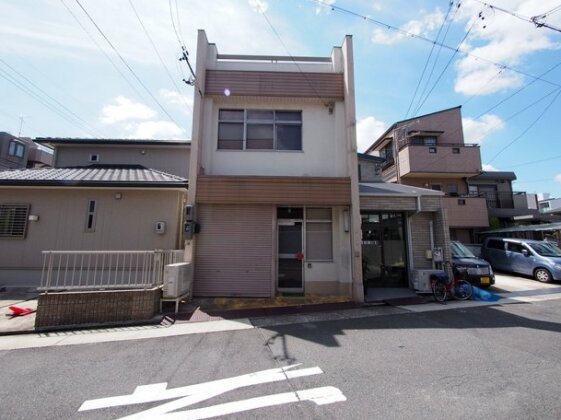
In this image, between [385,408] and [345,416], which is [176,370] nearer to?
[345,416]

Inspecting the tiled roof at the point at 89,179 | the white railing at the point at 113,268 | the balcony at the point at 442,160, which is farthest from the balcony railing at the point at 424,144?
the white railing at the point at 113,268

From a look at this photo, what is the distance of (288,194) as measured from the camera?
27.2 ft

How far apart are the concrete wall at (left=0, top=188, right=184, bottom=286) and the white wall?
6.43 ft

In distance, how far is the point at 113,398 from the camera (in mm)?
3197

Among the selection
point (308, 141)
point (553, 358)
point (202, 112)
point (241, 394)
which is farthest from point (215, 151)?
point (553, 358)

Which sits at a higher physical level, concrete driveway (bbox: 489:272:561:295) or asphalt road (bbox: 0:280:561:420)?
concrete driveway (bbox: 489:272:561:295)

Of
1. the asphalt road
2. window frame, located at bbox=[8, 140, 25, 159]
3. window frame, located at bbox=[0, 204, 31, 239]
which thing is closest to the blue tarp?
the asphalt road

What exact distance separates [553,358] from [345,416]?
3.81 meters

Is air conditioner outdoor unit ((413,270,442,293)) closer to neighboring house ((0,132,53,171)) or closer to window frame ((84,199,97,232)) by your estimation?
window frame ((84,199,97,232))

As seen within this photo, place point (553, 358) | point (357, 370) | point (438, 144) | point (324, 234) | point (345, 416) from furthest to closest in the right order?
1. point (438, 144)
2. point (324, 234)
3. point (553, 358)
4. point (357, 370)
5. point (345, 416)

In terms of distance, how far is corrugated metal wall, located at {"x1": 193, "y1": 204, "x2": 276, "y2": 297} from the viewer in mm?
8219

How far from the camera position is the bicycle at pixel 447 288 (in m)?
8.15

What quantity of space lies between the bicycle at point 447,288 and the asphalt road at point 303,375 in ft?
7.69

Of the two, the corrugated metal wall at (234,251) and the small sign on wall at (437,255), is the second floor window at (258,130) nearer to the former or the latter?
the corrugated metal wall at (234,251)
